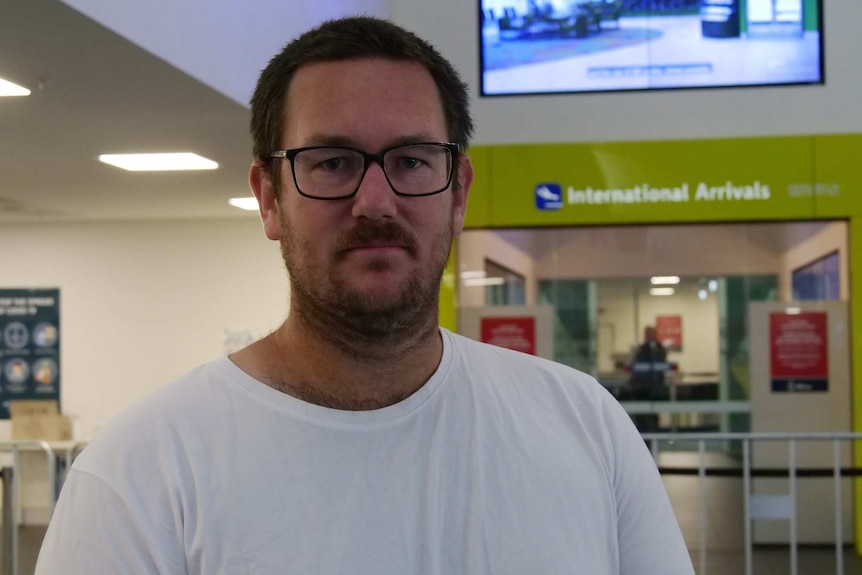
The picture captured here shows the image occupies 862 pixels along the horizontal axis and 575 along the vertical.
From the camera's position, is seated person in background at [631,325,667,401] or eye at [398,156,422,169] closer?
eye at [398,156,422,169]

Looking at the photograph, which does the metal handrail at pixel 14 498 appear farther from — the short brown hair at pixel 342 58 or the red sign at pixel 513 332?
the short brown hair at pixel 342 58

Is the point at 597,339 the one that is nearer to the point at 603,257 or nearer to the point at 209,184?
the point at 603,257

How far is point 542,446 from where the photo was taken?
4.58 feet

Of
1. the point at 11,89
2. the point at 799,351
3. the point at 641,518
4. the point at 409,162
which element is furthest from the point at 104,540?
the point at 799,351

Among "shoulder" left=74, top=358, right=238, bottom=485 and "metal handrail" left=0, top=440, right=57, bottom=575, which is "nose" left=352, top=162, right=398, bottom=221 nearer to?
"shoulder" left=74, top=358, right=238, bottom=485

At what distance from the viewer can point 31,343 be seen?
10.5 m

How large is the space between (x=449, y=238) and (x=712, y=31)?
7.89 metres

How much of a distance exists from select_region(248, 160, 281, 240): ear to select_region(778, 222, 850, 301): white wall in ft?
24.3

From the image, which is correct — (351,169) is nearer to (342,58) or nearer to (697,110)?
(342,58)

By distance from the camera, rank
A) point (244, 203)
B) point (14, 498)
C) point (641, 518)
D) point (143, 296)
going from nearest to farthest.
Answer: point (641, 518) < point (14, 498) < point (244, 203) < point (143, 296)

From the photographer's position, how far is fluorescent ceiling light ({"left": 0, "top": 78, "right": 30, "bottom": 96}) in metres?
4.54

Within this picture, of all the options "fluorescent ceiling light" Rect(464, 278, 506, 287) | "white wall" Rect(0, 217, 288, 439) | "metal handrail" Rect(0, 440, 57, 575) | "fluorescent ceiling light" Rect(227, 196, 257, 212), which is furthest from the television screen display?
"metal handrail" Rect(0, 440, 57, 575)

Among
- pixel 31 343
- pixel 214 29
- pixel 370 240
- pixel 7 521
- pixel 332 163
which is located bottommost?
pixel 7 521

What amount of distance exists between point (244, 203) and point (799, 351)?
508 cm
